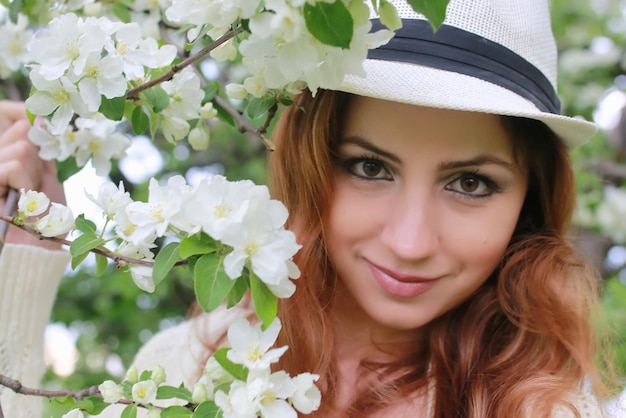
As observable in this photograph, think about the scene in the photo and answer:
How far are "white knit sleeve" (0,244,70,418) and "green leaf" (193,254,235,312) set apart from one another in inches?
36.3

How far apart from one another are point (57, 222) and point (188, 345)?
99cm

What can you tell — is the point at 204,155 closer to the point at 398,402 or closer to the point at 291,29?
the point at 398,402

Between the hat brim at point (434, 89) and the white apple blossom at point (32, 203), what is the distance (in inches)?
20.0

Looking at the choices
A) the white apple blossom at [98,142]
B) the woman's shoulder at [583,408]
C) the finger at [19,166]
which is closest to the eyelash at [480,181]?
the woman's shoulder at [583,408]

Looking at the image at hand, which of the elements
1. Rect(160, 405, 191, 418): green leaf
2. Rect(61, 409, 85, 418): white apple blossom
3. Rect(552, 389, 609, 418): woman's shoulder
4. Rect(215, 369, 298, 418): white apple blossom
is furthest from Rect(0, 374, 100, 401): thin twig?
Rect(552, 389, 609, 418): woman's shoulder

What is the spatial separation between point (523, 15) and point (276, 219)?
83cm

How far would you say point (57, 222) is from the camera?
3.63 ft

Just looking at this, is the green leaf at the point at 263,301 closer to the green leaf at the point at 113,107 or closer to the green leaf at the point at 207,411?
the green leaf at the point at 207,411

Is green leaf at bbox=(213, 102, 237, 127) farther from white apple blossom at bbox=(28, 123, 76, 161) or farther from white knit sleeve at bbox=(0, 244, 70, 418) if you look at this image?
white knit sleeve at bbox=(0, 244, 70, 418)

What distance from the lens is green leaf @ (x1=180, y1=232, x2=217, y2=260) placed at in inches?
34.6

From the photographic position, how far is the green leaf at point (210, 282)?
85cm

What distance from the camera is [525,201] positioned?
1761 mm

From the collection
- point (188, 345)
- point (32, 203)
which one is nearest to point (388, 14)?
point (32, 203)

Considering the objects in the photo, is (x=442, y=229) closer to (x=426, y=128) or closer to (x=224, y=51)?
(x=426, y=128)
